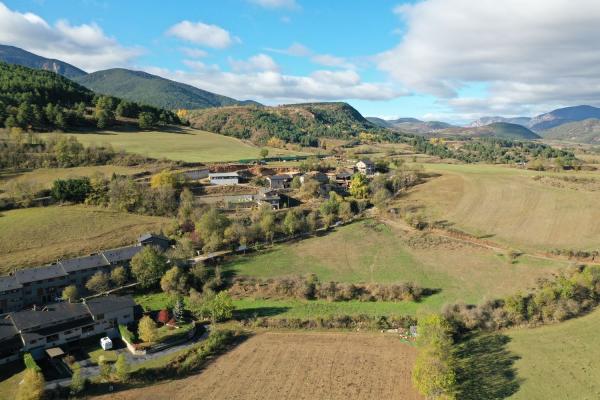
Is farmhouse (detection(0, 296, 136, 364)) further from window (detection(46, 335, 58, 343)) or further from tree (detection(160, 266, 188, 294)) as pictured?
tree (detection(160, 266, 188, 294))

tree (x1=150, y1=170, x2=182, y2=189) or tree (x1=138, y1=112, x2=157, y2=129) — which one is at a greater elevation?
tree (x1=138, y1=112, x2=157, y2=129)

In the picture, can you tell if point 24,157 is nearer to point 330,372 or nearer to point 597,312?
point 330,372

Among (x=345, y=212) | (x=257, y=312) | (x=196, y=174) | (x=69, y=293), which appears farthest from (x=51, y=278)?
(x=345, y=212)

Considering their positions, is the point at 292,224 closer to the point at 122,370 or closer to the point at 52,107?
the point at 122,370

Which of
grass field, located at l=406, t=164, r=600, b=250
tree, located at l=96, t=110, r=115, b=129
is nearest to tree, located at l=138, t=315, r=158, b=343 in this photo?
grass field, located at l=406, t=164, r=600, b=250

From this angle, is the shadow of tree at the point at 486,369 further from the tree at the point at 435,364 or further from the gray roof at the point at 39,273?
the gray roof at the point at 39,273

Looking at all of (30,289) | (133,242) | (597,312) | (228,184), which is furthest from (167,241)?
(597,312)
